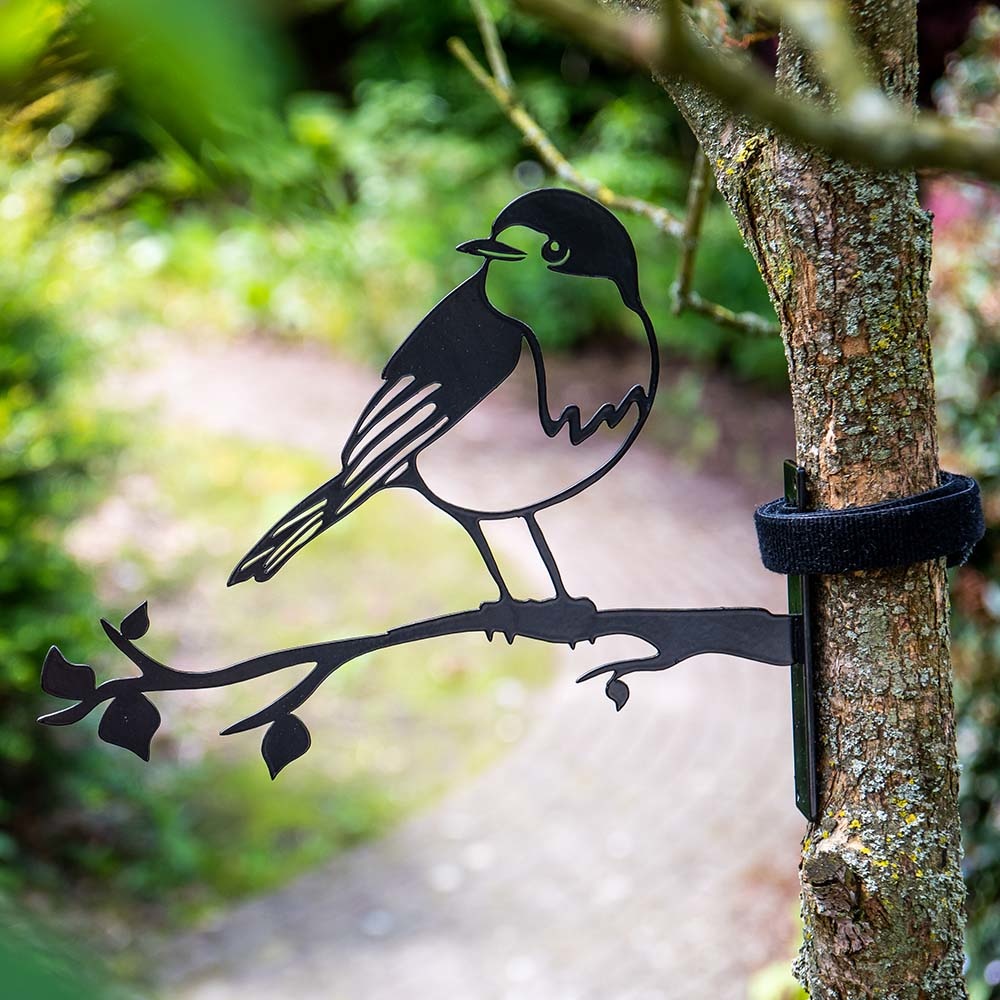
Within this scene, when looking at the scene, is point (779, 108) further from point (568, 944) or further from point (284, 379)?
point (284, 379)

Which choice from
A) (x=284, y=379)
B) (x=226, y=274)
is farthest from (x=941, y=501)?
(x=226, y=274)

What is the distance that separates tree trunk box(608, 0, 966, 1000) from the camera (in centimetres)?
93

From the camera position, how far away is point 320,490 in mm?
1020

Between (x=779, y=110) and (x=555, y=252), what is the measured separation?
1.73 ft

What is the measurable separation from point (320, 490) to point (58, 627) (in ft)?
6.78

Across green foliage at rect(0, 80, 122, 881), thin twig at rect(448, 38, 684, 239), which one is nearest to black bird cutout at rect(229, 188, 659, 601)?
thin twig at rect(448, 38, 684, 239)

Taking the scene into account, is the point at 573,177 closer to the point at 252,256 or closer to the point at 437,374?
the point at 437,374

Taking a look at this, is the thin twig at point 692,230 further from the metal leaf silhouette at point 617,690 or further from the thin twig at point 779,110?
the thin twig at point 779,110

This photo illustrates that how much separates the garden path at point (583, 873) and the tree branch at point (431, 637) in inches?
79.8

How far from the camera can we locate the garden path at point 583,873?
112 inches

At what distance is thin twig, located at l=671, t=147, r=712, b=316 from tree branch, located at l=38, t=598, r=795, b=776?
0.62 metres

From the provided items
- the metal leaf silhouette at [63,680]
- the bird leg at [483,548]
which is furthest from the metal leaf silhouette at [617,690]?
the metal leaf silhouette at [63,680]

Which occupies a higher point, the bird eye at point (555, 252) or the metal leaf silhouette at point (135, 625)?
the bird eye at point (555, 252)

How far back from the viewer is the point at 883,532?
0.93m
